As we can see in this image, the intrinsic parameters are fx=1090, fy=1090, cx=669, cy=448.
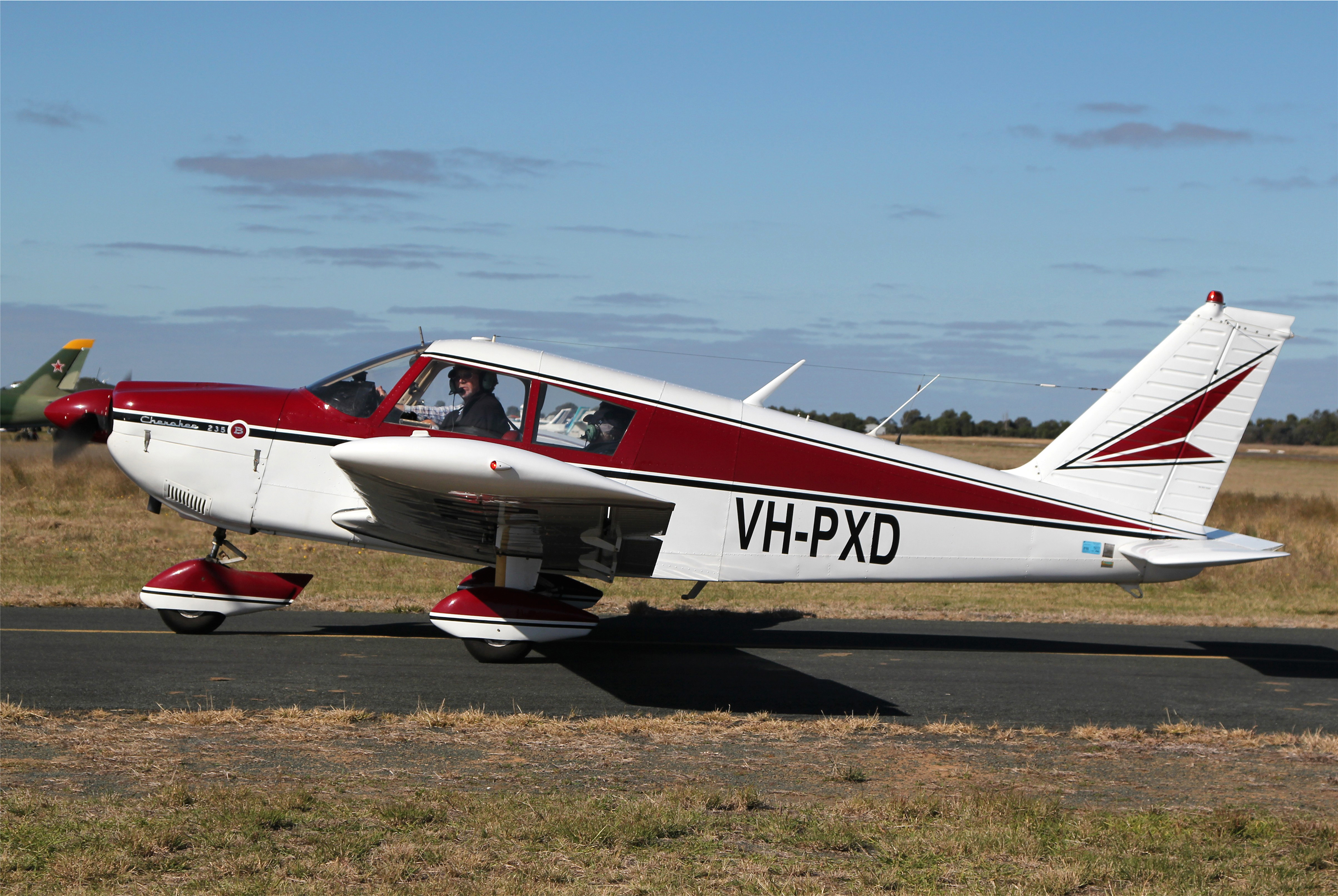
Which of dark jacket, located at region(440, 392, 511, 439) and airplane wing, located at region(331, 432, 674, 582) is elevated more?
dark jacket, located at region(440, 392, 511, 439)

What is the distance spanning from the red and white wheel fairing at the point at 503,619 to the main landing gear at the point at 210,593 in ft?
5.08

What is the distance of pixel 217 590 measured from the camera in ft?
31.2

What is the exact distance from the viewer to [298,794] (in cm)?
522

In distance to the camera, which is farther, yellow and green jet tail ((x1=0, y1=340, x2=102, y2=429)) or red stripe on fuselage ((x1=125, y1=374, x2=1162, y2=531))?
yellow and green jet tail ((x1=0, y1=340, x2=102, y2=429))

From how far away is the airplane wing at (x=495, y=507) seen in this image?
6895 millimetres

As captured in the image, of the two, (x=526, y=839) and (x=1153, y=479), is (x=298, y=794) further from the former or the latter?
(x=1153, y=479)

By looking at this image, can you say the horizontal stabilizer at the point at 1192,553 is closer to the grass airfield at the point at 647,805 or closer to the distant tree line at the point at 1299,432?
the grass airfield at the point at 647,805

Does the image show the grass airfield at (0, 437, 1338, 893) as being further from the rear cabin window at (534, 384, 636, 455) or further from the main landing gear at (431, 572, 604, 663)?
the rear cabin window at (534, 384, 636, 455)

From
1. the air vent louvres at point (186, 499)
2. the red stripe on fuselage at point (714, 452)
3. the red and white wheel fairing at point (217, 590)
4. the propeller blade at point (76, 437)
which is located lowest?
the red and white wheel fairing at point (217, 590)

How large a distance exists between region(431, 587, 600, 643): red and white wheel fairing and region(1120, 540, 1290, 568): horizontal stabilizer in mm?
4850

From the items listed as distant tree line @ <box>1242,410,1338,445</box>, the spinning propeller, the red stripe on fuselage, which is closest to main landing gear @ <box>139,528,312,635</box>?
the red stripe on fuselage

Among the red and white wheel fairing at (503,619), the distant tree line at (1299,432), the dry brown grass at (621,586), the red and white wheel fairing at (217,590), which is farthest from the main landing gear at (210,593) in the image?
the distant tree line at (1299,432)

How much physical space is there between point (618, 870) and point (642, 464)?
479cm

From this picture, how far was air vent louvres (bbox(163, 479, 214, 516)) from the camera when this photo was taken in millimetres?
9312
